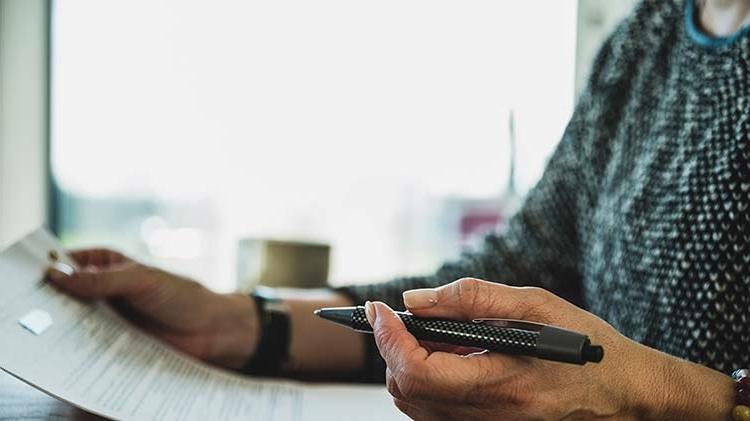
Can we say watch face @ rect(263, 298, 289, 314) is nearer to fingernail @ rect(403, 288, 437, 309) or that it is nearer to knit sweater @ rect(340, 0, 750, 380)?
knit sweater @ rect(340, 0, 750, 380)

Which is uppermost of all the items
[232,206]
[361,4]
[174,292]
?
[361,4]

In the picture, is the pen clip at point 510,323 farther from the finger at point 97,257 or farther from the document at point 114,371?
the finger at point 97,257

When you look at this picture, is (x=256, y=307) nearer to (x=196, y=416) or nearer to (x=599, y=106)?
(x=196, y=416)

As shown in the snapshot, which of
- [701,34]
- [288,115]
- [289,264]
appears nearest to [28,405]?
[701,34]

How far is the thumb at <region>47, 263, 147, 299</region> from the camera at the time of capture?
2.12 ft

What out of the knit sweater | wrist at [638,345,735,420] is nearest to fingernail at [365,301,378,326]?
wrist at [638,345,735,420]

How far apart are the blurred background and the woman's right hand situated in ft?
5.15

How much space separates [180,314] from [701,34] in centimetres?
52

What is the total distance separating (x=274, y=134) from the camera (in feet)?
7.86

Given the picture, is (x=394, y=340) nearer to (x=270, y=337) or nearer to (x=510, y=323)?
(x=510, y=323)

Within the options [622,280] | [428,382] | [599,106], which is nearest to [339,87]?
[599,106]

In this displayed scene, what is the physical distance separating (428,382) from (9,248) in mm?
409

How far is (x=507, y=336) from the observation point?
35 cm

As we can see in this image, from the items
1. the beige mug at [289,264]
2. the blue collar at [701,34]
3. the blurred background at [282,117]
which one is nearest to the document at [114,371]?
the blue collar at [701,34]
